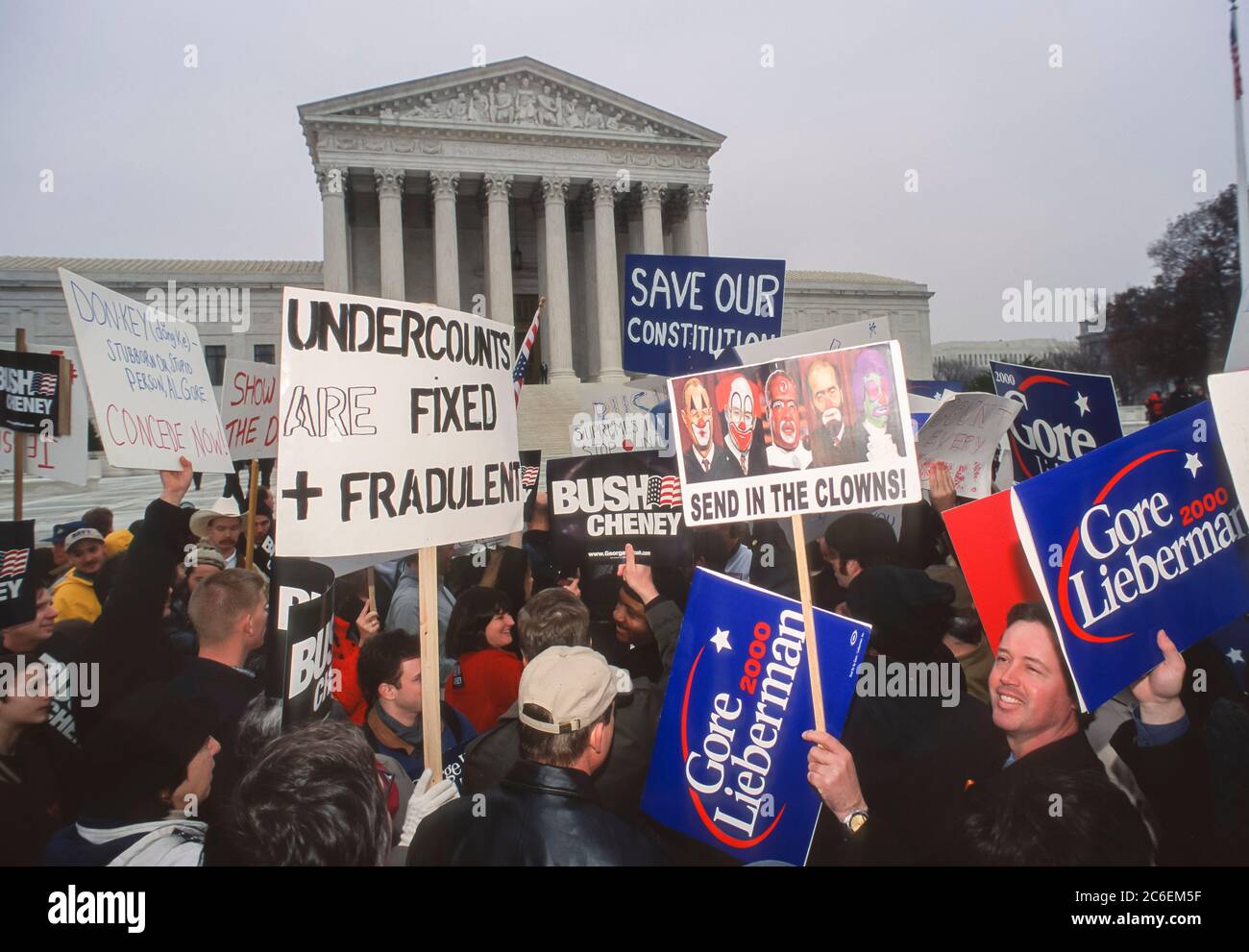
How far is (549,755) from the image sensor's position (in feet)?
8.03

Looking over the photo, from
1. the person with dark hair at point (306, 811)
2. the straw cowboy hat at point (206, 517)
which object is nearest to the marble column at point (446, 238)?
the straw cowboy hat at point (206, 517)

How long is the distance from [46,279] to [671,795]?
41.9m

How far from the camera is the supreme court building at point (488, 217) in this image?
35000 mm

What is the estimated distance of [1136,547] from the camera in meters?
3.18

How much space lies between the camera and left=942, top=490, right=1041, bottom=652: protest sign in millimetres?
3193

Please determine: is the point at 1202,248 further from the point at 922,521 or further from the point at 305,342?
the point at 305,342

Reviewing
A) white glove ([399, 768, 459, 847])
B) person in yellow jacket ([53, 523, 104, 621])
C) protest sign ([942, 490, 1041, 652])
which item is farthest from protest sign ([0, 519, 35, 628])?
protest sign ([942, 490, 1041, 652])

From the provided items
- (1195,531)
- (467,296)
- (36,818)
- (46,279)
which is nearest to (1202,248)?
(1195,531)

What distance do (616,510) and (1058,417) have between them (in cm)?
286

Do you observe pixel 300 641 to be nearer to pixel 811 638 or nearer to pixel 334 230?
pixel 811 638

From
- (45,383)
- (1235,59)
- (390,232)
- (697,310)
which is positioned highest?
(390,232)

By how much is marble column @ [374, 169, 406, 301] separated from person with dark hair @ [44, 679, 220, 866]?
110 ft

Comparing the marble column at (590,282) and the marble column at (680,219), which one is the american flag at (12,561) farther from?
the marble column at (680,219)

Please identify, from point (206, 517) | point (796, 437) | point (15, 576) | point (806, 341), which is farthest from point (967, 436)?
point (206, 517)
